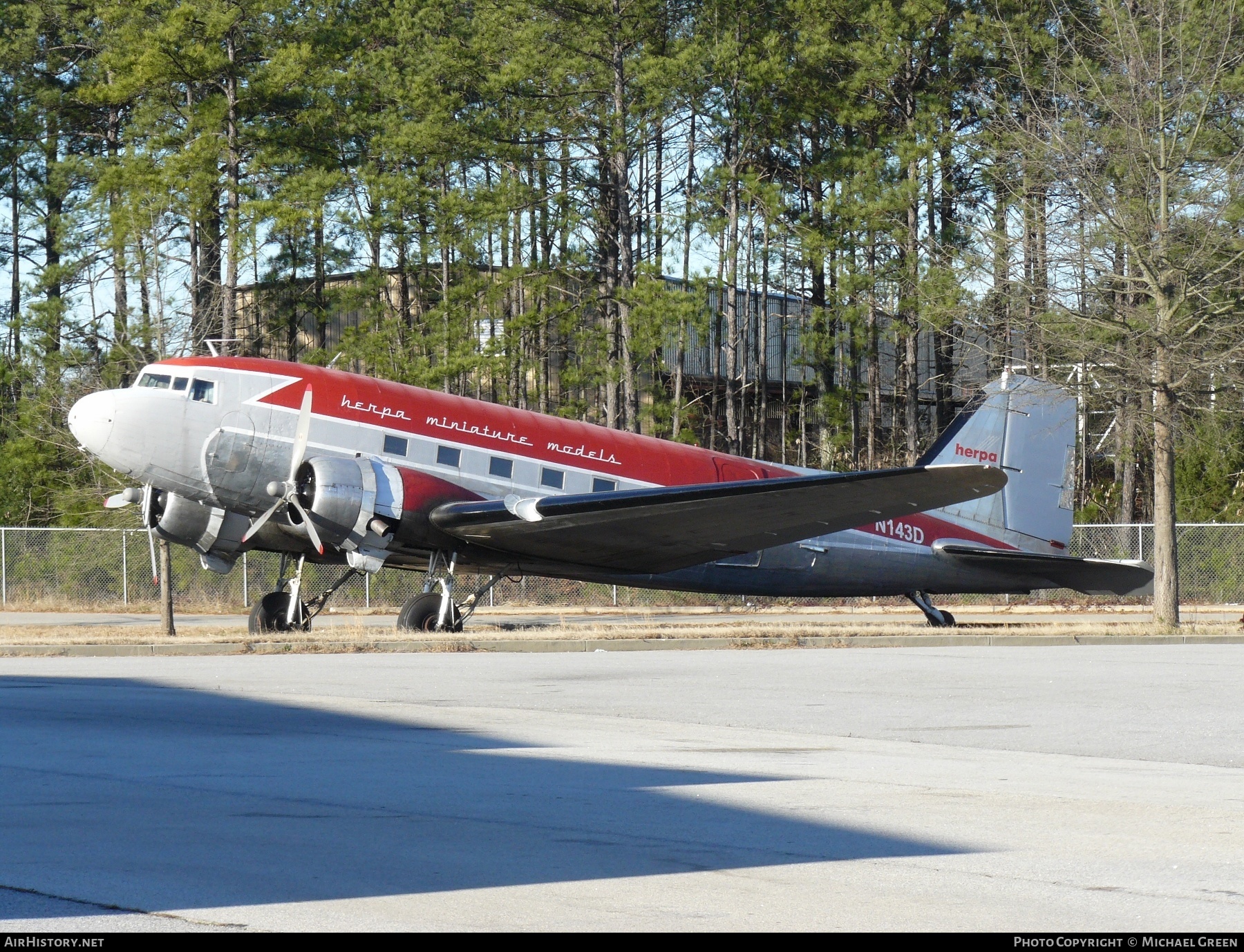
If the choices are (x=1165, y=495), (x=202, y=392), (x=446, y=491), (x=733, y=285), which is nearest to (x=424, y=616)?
(x=446, y=491)

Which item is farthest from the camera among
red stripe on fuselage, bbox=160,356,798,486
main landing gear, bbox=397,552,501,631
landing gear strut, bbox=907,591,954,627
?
landing gear strut, bbox=907,591,954,627

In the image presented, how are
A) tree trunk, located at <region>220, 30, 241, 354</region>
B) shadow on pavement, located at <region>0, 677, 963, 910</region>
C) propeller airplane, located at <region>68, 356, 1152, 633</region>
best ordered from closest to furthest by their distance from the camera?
1. shadow on pavement, located at <region>0, 677, 963, 910</region>
2. propeller airplane, located at <region>68, 356, 1152, 633</region>
3. tree trunk, located at <region>220, 30, 241, 354</region>

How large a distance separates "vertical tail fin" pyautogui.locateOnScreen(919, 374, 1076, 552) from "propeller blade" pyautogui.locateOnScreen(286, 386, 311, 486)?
40.5ft

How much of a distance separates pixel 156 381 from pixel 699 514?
8.60 meters

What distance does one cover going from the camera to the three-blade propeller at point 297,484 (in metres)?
21.2

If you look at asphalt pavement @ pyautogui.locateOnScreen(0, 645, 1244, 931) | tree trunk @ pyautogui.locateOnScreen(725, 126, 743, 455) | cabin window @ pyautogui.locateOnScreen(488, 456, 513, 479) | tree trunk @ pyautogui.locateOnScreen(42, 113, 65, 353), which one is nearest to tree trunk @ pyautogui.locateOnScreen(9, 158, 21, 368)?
tree trunk @ pyautogui.locateOnScreen(42, 113, 65, 353)

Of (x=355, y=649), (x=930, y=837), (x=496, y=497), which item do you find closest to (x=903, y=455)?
(x=496, y=497)

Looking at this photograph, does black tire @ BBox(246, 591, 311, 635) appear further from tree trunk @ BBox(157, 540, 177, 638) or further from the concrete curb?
the concrete curb

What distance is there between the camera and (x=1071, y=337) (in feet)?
80.7

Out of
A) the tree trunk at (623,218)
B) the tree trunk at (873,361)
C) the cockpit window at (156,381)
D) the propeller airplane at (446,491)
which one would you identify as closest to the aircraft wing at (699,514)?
the propeller airplane at (446,491)

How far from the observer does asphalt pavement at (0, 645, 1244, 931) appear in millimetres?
5090
